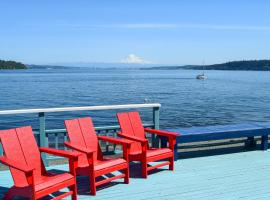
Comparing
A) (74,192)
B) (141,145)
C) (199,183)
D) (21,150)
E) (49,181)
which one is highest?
(21,150)

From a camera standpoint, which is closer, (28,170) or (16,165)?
(28,170)

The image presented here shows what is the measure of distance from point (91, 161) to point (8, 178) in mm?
1215

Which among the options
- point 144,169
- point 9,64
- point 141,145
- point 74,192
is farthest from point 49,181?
point 9,64

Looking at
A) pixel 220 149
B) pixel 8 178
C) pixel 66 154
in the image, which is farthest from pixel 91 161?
pixel 220 149

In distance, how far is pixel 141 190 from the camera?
418 cm

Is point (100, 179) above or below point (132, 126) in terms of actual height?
below

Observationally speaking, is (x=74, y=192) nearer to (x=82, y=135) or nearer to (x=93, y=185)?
(x=93, y=185)

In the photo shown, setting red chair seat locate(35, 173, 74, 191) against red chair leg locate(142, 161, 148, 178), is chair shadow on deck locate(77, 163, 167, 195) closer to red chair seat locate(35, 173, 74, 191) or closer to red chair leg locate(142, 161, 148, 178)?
red chair leg locate(142, 161, 148, 178)

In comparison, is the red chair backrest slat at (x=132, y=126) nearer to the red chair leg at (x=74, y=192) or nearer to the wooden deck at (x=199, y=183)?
the wooden deck at (x=199, y=183)

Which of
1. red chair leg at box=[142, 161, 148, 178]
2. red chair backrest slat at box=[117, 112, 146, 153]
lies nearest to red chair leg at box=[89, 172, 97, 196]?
red chair leg at box=[142, 161, 148, 178]

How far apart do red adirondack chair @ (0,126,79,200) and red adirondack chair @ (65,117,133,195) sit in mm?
268

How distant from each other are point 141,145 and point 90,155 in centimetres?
98

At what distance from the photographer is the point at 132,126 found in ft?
17.1

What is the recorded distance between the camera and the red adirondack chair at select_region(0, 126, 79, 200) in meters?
3.42
